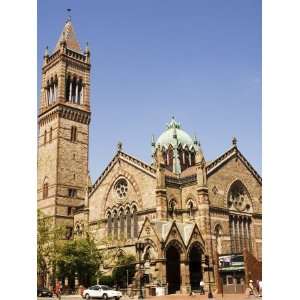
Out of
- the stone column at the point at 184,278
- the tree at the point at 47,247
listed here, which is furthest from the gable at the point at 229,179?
the tree at the point at 47,247

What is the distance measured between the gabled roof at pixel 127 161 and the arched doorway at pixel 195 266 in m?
5.71

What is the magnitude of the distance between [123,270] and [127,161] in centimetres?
860

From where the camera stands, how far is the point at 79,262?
27422mm

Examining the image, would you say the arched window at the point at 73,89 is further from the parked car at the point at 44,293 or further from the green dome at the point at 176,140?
the parked car at the point at 44,293

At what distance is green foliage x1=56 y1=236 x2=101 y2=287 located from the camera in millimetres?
25897

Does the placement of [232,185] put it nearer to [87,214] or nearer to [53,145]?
[87,214]

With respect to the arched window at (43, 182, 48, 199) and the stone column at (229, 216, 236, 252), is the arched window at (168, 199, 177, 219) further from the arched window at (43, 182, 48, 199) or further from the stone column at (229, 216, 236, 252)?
the arched window at (43, 182, 48, 199)

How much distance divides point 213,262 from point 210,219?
264 centimetres

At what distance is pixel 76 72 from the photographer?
3456cm

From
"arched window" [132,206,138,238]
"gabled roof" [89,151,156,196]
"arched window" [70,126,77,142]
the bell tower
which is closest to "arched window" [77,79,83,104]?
the bell tower

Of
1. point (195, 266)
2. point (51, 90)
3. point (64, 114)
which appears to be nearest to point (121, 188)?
point (64, 114)

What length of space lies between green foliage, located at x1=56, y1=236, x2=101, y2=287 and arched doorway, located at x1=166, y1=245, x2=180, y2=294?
397 cm

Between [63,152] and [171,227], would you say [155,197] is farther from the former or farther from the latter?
[63,152]

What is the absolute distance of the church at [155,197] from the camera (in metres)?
29.1
